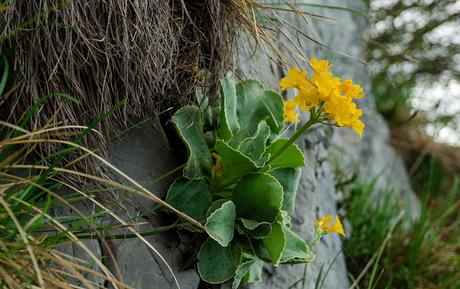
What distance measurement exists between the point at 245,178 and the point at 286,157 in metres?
0.12

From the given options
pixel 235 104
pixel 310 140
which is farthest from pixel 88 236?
pixel 310 140

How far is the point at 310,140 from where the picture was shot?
2.34 meters

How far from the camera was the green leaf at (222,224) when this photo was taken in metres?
1.53

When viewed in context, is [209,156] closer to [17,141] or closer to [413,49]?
[17,141]

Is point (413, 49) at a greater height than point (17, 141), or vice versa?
point (17, 141)

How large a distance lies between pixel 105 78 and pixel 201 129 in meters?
0.29

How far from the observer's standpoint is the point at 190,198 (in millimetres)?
1625

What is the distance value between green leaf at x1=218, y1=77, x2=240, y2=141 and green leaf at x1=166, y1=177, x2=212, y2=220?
13cm

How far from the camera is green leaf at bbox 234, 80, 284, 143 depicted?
1736mm

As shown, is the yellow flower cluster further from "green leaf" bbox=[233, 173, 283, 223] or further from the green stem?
"green leaf" bbox=[233, 173, 283, 223]

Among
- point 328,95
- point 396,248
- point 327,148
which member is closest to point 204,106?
point 328,95

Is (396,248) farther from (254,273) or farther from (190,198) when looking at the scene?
(190,198)

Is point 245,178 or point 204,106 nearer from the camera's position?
point 245,178

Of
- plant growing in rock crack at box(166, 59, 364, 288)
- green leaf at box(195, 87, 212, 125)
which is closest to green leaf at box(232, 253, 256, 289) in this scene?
plant growing in rock crack at box(166, 59, 364, 288)
